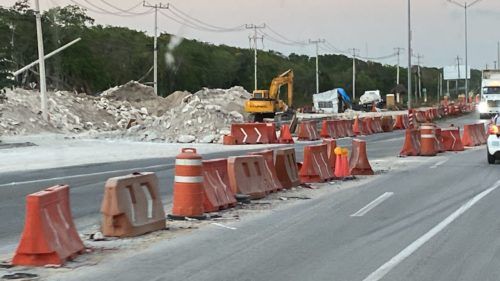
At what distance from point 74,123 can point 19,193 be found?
116 ft

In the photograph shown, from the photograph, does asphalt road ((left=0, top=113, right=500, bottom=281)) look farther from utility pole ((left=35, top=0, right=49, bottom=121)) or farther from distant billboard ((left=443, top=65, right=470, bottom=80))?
distant billboard ((left=443, top=65, right=470, bottom=80))

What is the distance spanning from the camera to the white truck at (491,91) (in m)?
54.7

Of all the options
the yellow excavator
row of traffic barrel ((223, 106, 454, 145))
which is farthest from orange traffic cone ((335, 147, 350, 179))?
the yellow excavator

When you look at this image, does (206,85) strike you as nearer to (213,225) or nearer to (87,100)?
(87,100)

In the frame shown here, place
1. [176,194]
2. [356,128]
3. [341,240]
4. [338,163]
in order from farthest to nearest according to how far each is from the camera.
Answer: [356,128]
[338,163]
[176,194]
[341,240]

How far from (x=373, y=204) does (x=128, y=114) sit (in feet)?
149

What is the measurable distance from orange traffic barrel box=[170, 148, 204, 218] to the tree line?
44.8m

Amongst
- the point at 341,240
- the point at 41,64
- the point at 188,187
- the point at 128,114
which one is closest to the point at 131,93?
the point at 128,114

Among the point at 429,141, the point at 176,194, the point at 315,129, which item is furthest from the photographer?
the point at 315,129

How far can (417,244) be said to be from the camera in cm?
926

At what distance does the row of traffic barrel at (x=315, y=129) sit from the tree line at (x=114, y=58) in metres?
24.6

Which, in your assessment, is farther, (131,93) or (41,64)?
(131,93)

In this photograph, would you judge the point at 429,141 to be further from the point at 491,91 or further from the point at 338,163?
the point at 491,91

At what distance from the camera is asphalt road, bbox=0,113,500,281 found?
25.5ft
